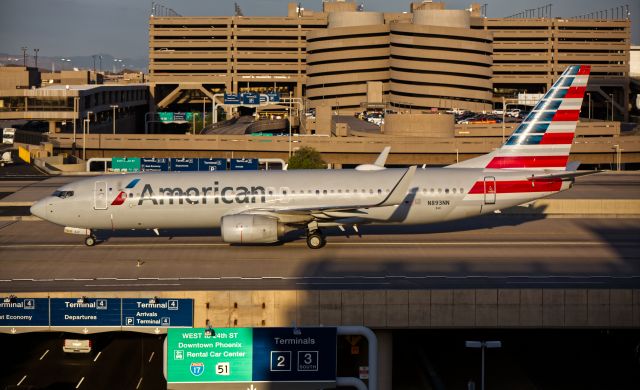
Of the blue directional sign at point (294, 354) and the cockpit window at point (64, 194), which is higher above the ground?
the cockpit window at point (64, 194)

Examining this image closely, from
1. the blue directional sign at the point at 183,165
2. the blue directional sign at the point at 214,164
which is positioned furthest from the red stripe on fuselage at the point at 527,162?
the blue directional sign at the point at 183,165

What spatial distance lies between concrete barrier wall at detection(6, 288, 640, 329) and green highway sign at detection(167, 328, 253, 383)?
13.5 metres

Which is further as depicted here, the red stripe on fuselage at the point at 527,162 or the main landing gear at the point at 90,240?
the red stripe on fuselage at the point at 527,162

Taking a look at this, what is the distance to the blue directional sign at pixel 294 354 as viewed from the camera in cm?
2139

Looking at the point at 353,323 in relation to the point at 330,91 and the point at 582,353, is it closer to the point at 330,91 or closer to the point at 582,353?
the point at 582,353

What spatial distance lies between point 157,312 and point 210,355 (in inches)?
524

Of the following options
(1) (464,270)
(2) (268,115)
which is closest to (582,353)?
(1) (464,270)

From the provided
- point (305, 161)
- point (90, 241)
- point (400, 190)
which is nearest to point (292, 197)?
point (400, 190)

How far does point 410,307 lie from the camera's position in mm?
35094

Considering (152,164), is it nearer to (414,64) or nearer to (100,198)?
(100,198)

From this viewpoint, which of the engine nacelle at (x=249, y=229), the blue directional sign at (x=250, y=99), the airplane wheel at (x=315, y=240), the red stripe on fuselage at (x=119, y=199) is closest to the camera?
the engine nacelle at (x=249, y=229)

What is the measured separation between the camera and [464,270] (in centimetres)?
4166

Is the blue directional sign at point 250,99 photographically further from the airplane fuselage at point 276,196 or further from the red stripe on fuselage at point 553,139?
the red stripe on fuselage at point 553,139

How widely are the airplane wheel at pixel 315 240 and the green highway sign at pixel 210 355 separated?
24702 millimetres
